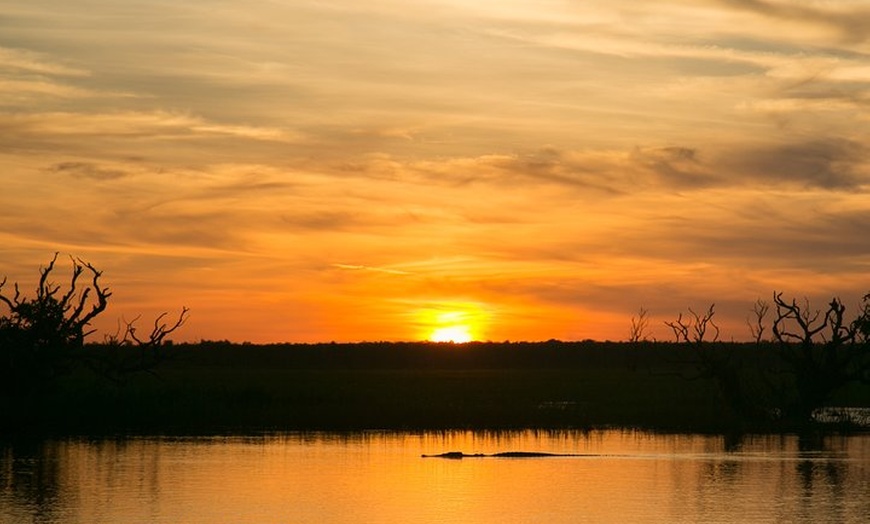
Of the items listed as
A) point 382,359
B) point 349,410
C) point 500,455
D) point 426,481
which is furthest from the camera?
point 382,359

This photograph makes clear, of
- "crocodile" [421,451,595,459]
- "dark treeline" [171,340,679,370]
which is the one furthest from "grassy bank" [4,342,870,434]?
"dark treeline" [171,340,679,370]

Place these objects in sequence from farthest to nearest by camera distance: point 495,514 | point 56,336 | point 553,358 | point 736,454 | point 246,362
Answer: point 553,358 → point 246,362 → point 56,336 → point 736,454 → point 495,514

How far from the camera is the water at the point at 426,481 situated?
28422 mm

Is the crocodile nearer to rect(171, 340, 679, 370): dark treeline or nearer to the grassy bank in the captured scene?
the grassy bank

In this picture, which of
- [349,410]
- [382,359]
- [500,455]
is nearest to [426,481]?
[500,455]

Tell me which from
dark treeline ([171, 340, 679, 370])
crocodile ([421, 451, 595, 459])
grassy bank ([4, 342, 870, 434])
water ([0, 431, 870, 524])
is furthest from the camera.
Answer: dark treeline ([171, 340, 679, 370])

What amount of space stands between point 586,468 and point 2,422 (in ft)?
76.0

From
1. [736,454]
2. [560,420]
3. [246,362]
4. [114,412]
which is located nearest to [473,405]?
[560,420]

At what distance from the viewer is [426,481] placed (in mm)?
33812

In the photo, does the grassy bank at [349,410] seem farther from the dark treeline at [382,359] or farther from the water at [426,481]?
the dark treeline at [382,359]

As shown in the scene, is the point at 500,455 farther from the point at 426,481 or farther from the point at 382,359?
the point at 382,359

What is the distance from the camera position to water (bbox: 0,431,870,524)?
93.2ft

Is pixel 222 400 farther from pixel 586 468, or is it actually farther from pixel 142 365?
pixel 586 468

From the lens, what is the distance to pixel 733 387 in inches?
2190
